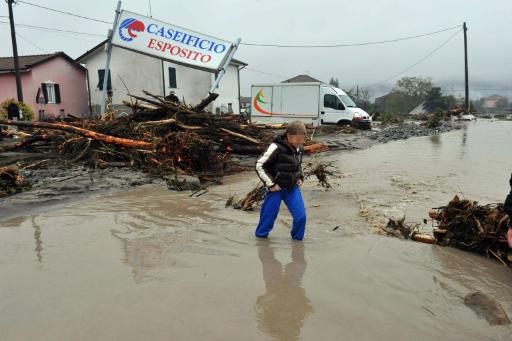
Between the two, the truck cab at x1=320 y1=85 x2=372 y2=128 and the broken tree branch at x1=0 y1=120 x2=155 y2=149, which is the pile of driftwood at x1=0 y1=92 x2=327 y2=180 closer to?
the broken tree branch at x1=0 y1=120 x2=155 y2=149

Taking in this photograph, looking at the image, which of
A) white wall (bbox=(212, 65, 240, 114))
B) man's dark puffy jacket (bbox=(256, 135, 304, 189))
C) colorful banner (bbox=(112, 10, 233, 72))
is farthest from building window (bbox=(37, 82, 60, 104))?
man's dark puffy jacket (bbox=(256, 135, 304, 189))

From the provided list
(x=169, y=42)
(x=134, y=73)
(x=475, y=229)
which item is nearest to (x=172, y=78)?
(x=134, y=73)

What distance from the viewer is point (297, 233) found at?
16.2 feet

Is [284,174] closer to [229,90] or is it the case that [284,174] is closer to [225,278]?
[225,278]

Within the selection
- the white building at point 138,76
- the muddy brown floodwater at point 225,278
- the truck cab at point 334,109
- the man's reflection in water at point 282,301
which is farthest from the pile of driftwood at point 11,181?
the white building at point 138,76

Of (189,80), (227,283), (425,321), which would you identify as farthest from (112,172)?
(189,80)

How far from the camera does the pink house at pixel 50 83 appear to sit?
97.8ft

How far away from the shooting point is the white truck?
23.5 metres

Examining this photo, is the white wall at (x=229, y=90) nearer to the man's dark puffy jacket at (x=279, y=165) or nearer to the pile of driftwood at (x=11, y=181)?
the pile of driftwood at (x=11, y=181)

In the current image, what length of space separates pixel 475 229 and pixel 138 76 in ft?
103

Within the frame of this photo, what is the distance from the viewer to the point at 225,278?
375 centimetres

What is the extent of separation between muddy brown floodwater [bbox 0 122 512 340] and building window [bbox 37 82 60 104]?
91.2ft

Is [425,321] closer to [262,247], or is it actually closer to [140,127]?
[262,247]

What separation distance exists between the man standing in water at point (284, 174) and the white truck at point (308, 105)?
746 inches
